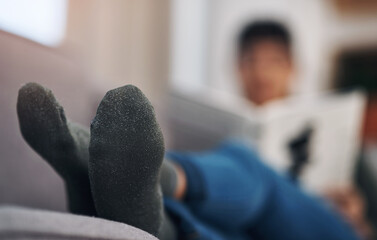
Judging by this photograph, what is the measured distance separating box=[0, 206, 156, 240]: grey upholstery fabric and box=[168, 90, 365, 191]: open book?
73 centimetres

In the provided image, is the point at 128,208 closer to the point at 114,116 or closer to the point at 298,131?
the point at 114,116

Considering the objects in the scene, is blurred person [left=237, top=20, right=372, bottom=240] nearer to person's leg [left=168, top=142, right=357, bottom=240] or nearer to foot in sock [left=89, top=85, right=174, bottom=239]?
person's leg [left=168, top=142, right=357, bottom=240]

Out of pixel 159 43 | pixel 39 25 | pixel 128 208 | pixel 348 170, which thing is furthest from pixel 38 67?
pixel 159 43

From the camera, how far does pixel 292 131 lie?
102cm

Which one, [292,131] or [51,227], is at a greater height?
[51,227]

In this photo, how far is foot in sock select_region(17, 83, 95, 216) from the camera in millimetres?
273

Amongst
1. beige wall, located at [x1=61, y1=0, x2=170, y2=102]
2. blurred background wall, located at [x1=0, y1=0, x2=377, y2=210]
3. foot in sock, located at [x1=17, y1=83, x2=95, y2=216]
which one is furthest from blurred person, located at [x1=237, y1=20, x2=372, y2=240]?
foot in sock, located at [x1=17, y1=83, x2=95, y2=216]

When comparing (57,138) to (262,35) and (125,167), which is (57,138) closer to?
(125,167)

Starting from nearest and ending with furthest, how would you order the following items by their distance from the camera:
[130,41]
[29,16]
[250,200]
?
[29,16] < [250,200] < [130,41]

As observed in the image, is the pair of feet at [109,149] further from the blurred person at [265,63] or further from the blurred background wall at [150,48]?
the blurred person at [265,63]

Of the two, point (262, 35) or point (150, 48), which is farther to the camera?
point (150, 48)

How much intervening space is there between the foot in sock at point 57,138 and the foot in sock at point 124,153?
0.03 metres

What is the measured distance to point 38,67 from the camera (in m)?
0.45

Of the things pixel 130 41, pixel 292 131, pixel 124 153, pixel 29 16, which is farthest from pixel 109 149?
pixel 130 41
